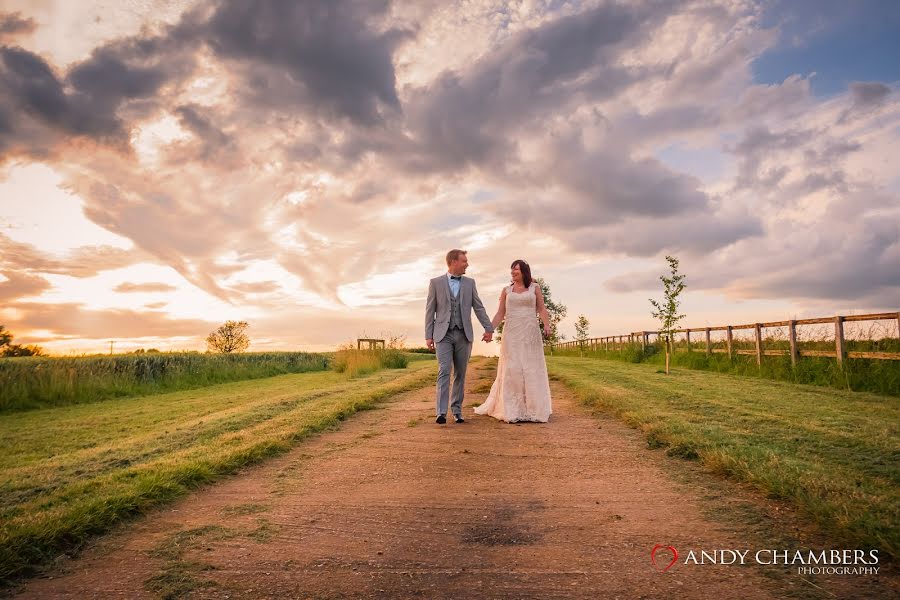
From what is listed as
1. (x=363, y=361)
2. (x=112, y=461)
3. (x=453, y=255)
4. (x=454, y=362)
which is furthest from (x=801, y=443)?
(x=363, y=361)

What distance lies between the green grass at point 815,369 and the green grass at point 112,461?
33.1ft

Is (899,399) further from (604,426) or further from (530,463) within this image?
(530,463)

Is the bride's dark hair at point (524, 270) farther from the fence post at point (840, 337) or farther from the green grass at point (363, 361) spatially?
the green grass at point (363, 361)

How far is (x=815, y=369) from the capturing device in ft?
41.9

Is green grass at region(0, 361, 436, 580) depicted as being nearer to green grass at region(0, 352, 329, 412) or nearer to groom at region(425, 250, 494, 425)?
groom at region(425, 250, 494, 425)

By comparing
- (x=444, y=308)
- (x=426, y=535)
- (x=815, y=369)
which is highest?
(x=444, y=308)

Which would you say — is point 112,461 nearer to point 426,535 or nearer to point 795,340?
point 426,535

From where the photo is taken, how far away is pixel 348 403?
28.3ft

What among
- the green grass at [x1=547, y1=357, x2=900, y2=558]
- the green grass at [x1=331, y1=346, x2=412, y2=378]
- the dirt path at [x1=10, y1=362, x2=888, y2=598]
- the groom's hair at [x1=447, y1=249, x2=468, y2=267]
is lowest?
the dirt path at [x1=10, y1=362, x2=888, y2=598]

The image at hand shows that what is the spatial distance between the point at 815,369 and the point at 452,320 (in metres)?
10.8

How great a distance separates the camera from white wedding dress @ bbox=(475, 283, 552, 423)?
7.38 meters

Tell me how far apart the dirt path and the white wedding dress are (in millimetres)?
2131

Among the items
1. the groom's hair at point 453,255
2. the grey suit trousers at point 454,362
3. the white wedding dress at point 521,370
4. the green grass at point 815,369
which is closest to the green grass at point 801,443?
the green grass at point 815,369

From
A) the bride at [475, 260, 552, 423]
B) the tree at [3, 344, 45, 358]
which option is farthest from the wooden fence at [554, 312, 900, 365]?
the tree at [3, 344, 45, 358]
